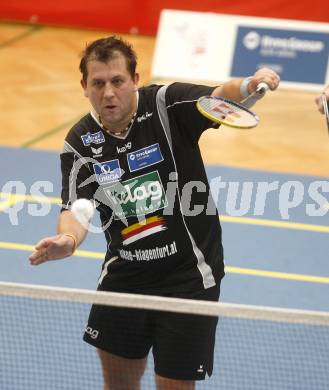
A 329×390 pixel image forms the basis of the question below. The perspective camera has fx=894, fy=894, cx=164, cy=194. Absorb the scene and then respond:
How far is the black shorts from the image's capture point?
4332 millimetres

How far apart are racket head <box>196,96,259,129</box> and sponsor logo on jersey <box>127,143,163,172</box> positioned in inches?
12.3

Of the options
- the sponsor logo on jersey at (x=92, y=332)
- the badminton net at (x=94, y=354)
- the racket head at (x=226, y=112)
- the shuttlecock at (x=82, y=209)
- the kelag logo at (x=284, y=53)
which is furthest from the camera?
the kelag logo at (x=284, y=53)

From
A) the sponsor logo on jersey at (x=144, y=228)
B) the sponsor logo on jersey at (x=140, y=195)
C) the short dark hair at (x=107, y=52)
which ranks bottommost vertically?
the sponsor logo on jersey at (x=144, y=228)

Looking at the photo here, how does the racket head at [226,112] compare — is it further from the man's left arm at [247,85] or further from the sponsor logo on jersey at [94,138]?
the sponsor logo on jersey at [94,138]

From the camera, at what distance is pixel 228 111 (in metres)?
4.33

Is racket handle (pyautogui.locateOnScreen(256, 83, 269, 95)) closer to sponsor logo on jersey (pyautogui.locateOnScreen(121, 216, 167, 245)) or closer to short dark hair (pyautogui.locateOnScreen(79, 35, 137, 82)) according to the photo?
short dark hair (pyautogui.locateOnScreen(79, 35, 137, 82))

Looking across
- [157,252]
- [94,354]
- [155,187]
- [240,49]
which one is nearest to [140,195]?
[155,187]

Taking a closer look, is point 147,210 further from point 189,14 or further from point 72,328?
point 189,14

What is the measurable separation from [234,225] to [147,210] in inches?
167

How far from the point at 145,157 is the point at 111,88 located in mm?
376

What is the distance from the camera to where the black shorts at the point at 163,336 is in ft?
14.2

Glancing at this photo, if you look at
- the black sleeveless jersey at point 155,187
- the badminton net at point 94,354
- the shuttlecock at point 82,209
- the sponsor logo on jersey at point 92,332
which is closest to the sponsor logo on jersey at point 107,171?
the black sleeveless jersey at point 155,187

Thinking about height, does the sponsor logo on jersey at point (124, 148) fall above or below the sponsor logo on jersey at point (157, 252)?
above

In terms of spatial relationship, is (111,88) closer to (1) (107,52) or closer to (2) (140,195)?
(1) (107,52)
